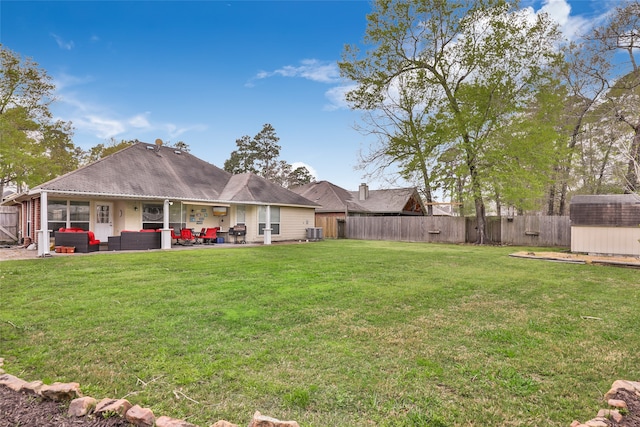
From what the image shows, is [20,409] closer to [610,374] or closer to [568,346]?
[610,374]

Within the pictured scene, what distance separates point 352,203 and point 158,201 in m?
15.3

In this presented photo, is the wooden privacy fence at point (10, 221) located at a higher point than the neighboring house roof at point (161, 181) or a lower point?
lower

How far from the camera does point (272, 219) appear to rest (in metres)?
18.4

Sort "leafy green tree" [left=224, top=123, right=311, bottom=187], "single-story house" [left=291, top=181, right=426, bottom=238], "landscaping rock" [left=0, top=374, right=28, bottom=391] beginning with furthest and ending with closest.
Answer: "leafy green tree" [left=224, top=123, right=311, bottom=187] < "single-story house" [left=291, top=181, right=426, bottom=238] < "landscaping rock" [left=0, top=374, right=28, bottom=391]

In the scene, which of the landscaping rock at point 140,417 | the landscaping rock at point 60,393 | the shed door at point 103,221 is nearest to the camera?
the landscaping rock at point 140,417

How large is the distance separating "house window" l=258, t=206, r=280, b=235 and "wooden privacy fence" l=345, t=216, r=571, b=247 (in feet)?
19.6

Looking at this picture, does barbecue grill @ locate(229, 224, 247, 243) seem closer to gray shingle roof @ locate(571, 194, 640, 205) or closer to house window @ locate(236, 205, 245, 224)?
house window @ locate(236, 205, 245, 224)

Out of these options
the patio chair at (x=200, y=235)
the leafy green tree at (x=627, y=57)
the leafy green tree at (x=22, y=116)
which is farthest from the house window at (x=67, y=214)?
the leafy green tree at (x=627, y=57)

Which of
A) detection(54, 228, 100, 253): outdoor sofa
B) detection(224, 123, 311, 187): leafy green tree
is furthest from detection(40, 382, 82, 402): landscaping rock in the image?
detection(224, 123, 311, 187): leafy green tree

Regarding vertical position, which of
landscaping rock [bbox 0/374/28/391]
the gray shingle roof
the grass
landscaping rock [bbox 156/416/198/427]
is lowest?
the grass

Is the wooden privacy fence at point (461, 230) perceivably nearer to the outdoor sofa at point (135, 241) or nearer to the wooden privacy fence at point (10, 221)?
the outdoor sofa at point (135, 241)

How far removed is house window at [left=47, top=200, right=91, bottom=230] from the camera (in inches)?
518

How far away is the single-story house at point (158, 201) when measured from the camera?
512 inches

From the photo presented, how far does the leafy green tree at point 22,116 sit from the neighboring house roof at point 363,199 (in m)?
18.9
